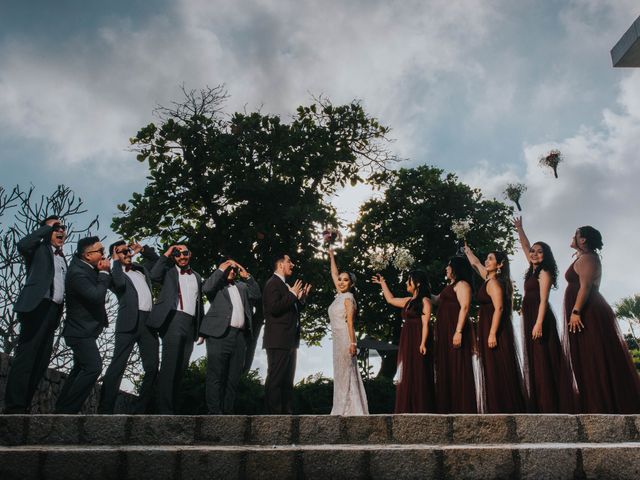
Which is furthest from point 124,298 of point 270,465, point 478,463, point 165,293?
point 478,463

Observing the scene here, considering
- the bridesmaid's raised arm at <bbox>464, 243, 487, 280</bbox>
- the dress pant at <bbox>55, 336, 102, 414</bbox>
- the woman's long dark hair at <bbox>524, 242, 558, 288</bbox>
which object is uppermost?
the bridesmaid's raised arm at <bbox>464, 243, 487, 280</bbox>

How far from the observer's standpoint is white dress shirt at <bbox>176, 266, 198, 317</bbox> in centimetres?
746

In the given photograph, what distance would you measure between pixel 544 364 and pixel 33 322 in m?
6.08

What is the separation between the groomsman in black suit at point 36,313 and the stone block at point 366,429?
134 inches

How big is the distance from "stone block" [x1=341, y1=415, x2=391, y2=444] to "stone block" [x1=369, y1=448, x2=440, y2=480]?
2.51 feet

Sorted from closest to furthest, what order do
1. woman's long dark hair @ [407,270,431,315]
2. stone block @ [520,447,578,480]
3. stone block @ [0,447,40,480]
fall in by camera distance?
stone block @ [0,447,40,480]
stone block @ [520,447,578,480]
woman's long dark hair @ [407,270,431,315]

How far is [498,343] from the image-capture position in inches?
311

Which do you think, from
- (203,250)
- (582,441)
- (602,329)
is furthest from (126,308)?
(203,250)

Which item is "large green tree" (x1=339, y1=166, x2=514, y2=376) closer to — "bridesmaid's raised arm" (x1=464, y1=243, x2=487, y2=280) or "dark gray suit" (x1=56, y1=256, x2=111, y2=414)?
"bridesmaid's raised arm" (x1=464, y1=243, x2=487, y2=280)

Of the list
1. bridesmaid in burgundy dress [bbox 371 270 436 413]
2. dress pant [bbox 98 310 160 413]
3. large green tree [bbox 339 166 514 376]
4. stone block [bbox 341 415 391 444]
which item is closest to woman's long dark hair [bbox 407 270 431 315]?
bridesmaid in burgundy dress [bbox 371 270 436 413]

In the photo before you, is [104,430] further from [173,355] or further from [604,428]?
[604,428]

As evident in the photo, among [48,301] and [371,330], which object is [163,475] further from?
[371,330]

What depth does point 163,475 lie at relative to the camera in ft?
12.6

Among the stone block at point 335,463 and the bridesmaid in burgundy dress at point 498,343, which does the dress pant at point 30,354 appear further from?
the bridesmaid in burgundy dress at point 498,343
